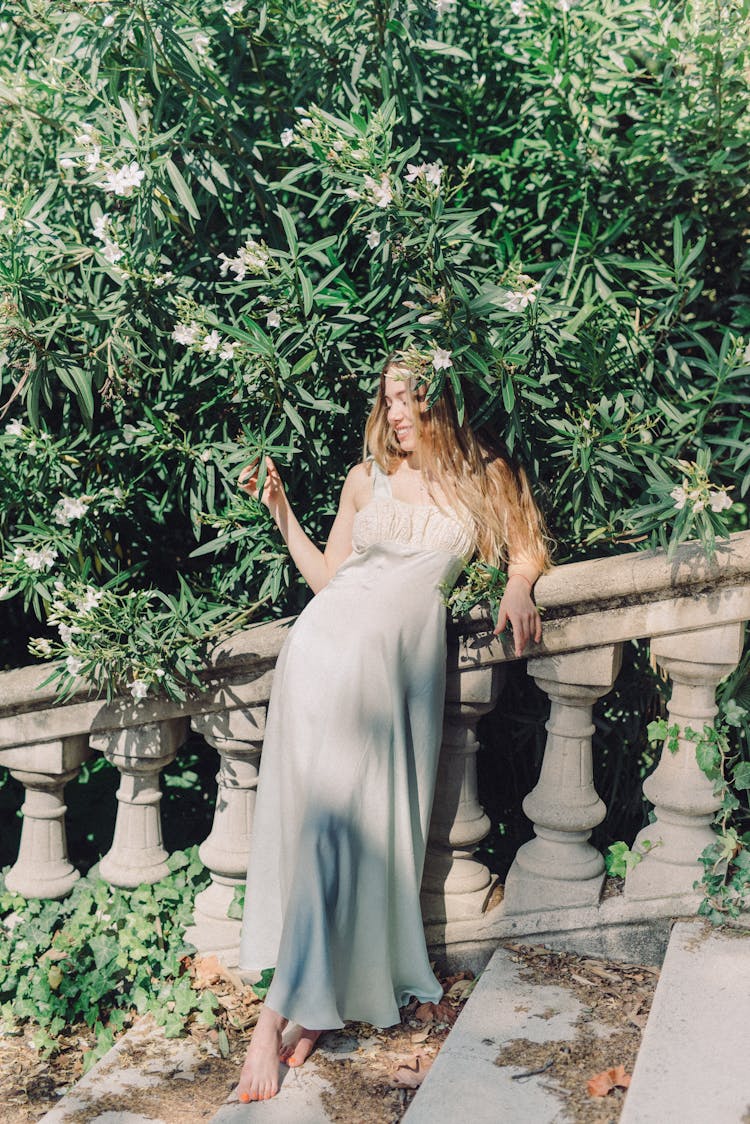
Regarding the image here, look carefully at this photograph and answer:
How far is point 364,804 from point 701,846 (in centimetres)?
81

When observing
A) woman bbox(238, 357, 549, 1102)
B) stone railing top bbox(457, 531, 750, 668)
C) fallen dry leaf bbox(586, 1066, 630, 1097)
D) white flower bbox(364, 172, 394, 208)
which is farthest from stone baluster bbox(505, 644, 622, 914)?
white flower bbox(364, 172, 394, 208)

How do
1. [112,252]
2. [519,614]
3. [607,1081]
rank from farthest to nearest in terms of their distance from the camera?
[112,252], [519,614], [607,1081]

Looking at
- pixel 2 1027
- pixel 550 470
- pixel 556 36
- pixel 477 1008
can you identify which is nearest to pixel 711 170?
pixel 556 36

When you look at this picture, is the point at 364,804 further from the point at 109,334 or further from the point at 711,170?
the point at 711,170

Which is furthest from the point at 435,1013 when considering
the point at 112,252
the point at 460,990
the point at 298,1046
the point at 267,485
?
the point at 112,252

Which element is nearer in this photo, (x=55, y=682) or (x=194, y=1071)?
(x=194, y=1071)

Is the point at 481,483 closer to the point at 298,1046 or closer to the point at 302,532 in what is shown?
the point at 302,532

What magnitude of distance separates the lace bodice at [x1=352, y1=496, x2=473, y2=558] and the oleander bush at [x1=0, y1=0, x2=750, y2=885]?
253mm

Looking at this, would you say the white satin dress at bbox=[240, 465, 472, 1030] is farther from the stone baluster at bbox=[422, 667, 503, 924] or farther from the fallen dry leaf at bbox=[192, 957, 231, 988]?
the fallen dry leaf at bbox=[192, 957, 231, 988]

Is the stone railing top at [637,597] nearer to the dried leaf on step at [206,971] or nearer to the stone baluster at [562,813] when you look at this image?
the stone baluster at [562,813]

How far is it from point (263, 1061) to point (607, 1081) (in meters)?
0.74

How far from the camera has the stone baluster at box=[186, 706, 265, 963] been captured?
9.20 feet

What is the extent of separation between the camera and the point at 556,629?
8.31 feet

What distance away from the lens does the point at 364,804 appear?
8.17ft
